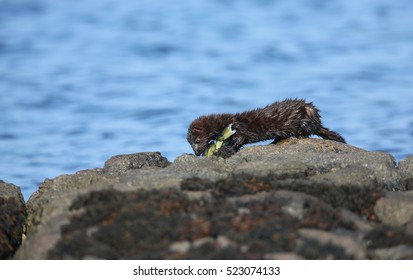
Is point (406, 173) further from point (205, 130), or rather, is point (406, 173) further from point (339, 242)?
point (339, 242)

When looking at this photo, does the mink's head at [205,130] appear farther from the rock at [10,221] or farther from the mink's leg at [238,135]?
the rock at [10,221]

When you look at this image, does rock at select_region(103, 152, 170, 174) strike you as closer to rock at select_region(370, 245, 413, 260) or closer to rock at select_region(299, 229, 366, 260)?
rock at select_region(299, 229, 366, 260)

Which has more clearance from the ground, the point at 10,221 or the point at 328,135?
the point at 328,135

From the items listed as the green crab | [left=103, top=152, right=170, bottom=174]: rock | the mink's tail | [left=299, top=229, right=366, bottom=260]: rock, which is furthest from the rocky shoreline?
the mink's tail

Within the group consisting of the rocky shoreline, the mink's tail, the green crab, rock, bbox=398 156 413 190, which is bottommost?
the rocky shoreline

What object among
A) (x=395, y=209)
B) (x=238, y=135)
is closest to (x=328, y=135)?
(x=238, y=135)

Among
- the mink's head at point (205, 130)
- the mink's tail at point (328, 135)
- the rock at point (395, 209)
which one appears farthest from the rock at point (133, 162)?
the rock at point (395, 209)
